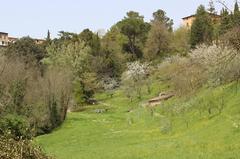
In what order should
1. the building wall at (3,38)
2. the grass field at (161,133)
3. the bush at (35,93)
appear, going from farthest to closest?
the building wall at (3,38), the bush at (35,93), the grass field at (161,133)

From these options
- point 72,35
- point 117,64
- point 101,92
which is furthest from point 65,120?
point 72,35

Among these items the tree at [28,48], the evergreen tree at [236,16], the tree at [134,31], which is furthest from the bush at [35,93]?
the tree at [134,31]

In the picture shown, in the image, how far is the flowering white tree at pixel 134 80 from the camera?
3010 inches

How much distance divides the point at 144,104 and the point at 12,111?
78.0ft

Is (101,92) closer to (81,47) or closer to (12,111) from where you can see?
(81,47)

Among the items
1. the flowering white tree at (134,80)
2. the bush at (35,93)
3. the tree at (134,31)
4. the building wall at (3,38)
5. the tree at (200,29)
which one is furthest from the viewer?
the building wall at (3,38)

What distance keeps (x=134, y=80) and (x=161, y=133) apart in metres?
41.1

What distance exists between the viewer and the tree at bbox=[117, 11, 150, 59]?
10138cm

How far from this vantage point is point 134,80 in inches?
3100

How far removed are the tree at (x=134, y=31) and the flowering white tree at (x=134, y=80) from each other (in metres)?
16.5

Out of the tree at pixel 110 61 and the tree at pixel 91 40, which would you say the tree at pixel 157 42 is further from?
the tree at pixel 91 40

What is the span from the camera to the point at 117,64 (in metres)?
93.0

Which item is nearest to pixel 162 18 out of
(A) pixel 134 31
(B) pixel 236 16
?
(A) pixel 134 31

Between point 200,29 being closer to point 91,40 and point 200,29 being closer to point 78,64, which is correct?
point 91,40
